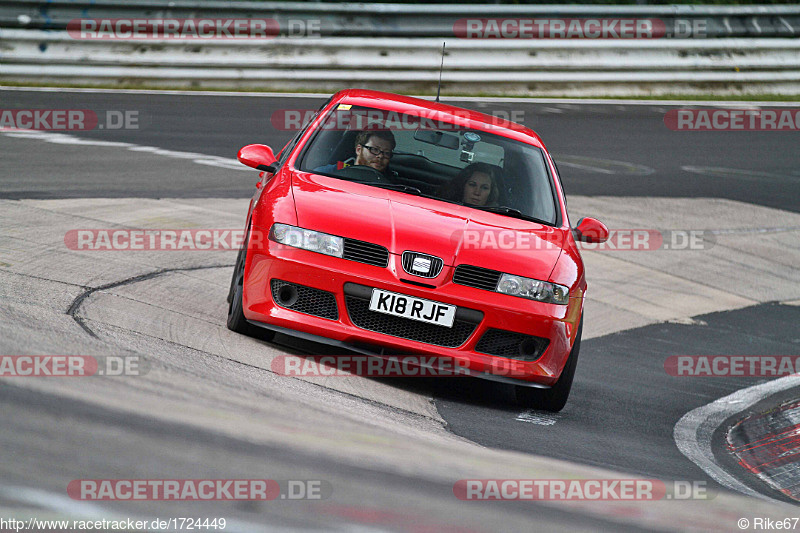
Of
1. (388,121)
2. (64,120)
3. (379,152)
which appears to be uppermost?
(388,121)

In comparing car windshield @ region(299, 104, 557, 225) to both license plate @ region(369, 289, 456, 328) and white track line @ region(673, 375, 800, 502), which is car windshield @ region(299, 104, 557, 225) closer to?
license plate @ region(369, 289, 456, 328)

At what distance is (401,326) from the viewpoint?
5.53 meters

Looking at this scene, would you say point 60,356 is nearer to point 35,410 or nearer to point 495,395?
point 35,410

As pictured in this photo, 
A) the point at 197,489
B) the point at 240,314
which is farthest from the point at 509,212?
the point at 197,489

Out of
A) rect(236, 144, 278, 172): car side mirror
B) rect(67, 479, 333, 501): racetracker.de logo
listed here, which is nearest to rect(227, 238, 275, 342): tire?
rect(236, 144, 278, 172): car side mirror

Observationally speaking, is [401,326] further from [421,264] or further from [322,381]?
[322,381]

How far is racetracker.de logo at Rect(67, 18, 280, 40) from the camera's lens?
57.1 feet

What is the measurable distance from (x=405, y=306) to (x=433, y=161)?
1600 millimetres

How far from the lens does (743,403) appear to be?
702 centimetres

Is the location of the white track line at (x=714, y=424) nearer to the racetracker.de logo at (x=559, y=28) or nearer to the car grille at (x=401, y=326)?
the car grille at (x=401, y=326)

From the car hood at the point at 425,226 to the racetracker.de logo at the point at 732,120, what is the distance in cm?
1377

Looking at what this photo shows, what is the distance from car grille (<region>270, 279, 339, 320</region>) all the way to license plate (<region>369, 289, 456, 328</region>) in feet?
0.73

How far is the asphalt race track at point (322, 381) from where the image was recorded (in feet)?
10.3

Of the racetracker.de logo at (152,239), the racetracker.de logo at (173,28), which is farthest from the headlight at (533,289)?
the racetracker.de logo at (173,28)
